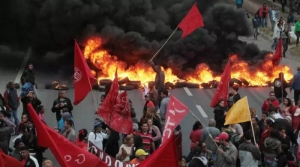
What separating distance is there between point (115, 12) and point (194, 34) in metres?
2.83

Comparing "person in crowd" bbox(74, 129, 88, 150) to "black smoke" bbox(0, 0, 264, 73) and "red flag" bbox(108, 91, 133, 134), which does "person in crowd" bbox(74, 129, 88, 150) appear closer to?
"red flag" bbox(108, 91, 133, 134)

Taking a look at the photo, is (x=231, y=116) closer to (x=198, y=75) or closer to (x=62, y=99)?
(x=62, y=99)

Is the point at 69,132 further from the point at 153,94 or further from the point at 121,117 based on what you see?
the point at 153,94

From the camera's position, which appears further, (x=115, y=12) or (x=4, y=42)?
(x=4, y=42)

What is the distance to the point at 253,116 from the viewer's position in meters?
15.5

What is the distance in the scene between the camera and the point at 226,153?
43.7 ft

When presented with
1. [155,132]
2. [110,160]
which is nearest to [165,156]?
[110,160]

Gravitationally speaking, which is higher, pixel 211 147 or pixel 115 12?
pixel 115 12

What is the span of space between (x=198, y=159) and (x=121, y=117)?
229 centimetres

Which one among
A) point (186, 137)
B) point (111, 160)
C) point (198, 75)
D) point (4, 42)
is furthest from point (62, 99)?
point (4, 42)

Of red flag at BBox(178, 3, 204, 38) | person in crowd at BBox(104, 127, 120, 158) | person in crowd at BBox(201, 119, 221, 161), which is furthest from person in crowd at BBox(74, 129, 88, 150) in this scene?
red flag at BBox(178, 3, 204, 38)

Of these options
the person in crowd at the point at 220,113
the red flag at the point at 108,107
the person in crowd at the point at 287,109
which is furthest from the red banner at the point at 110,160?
the person in crowd at the point at 287,109

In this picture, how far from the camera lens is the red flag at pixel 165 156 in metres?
10.8

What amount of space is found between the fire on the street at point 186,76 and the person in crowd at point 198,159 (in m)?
11.1
